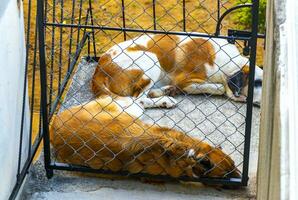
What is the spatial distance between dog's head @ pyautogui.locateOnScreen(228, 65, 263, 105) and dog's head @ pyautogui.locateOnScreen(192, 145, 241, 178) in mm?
1067

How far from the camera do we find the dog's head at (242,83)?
5438mm

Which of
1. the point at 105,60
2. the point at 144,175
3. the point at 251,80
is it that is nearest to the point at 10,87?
the point at 144,175

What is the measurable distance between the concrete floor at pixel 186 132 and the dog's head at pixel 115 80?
141mm

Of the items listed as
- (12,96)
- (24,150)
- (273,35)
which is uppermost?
(273,35)

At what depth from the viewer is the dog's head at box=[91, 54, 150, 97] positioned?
209 inches

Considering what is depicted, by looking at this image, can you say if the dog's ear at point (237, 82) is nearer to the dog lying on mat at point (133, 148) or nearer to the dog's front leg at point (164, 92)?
the dog's front leg at point (164, 92)

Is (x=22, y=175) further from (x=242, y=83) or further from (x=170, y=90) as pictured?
(x=242, y=83)

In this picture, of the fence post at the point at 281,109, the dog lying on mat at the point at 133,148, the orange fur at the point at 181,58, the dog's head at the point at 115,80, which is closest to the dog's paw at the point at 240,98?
the orange fur at the point at 181,58

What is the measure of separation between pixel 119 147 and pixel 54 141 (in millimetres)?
440

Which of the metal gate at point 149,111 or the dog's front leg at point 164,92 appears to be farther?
the dog's front leg at point 164,92

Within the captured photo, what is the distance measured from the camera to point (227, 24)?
746 centimetres

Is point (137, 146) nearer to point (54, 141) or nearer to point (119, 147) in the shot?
point (119, 147)

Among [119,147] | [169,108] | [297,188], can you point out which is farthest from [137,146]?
[297,188]

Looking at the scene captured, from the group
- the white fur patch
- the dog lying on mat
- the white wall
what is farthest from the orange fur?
the white wall
